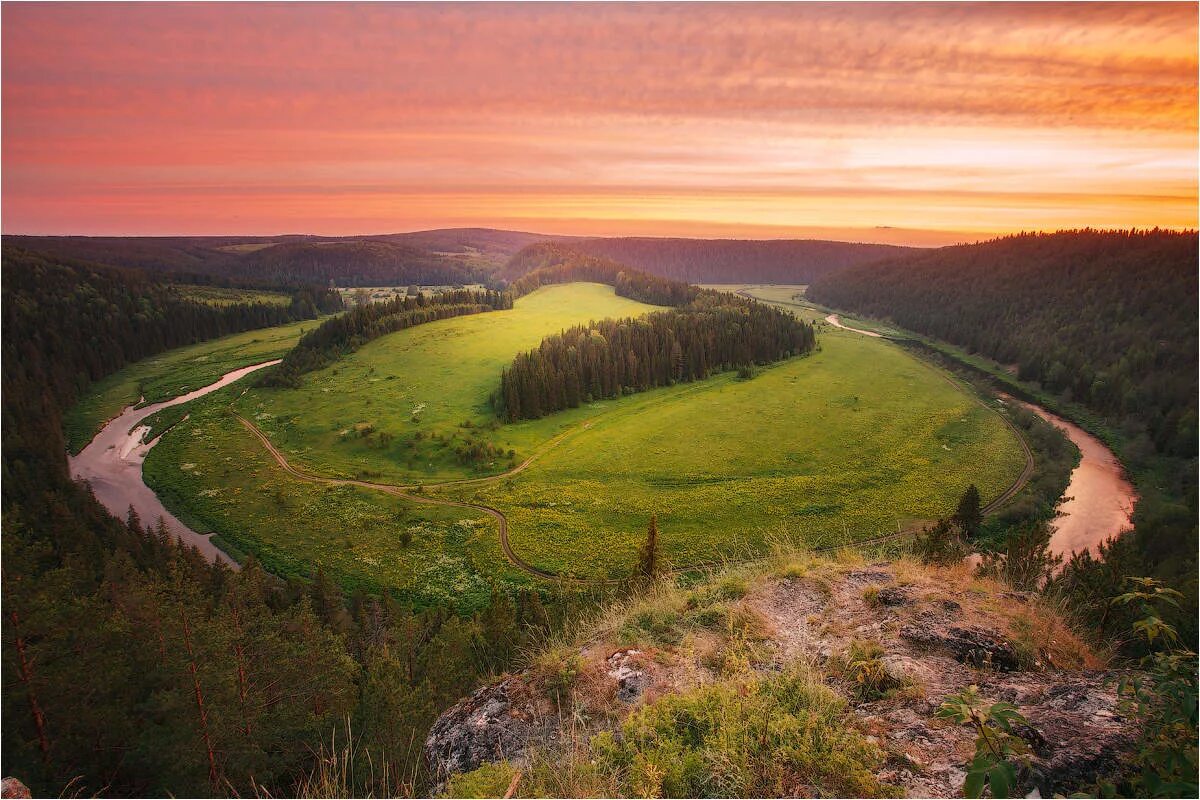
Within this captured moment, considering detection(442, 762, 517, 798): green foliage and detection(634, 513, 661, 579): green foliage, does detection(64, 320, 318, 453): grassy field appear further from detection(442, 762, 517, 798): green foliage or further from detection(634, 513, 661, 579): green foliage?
detection(442, 762, 517, 798): green foliage

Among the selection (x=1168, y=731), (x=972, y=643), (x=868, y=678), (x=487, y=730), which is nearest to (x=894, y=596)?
(x=972, y=643)

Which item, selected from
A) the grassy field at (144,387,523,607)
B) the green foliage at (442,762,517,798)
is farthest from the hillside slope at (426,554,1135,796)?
the grassy field at (144,387,523,607)

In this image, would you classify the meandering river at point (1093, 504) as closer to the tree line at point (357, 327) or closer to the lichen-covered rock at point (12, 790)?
the lichen-covered rock at point (12, 790)

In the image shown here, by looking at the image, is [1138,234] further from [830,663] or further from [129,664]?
[129,664]

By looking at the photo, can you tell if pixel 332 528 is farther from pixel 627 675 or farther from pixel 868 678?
pixel 868 678

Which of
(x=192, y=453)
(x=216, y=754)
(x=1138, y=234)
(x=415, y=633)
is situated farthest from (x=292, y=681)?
(x=1138, y=234)

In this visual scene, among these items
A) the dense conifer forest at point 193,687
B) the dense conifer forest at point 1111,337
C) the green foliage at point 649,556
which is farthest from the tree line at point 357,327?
the dense conifer forest at point 1111,337
